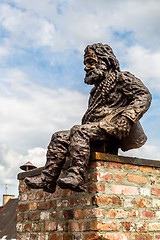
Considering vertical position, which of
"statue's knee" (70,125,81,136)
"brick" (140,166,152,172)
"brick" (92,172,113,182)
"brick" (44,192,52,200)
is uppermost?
"statue's knee" (70,125,81,136)

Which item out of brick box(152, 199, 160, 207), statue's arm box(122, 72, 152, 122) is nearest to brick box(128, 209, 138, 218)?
brick box(152, 199, 160, 207)

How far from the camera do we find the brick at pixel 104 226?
13.4ft

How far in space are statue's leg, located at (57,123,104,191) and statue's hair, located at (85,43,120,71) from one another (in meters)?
0.84

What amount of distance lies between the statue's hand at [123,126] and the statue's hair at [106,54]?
770 millimetres

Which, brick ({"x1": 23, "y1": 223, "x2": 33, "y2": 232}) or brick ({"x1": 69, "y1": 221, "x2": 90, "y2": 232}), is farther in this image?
brick ({"x1": 23, "y1": 223, "x2": 33, "y2": 232})

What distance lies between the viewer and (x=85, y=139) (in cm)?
428

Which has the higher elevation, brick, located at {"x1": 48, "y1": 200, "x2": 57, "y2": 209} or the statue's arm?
the statue's arm

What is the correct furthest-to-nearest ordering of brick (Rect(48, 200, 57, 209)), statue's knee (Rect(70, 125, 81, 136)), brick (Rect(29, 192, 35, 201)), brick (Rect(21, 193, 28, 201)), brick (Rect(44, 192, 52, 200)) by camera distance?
brick (Rect(21, 193, 28, 201))
brick (Rect(29, 192, 35, 201))
brick (Rect(44, 192, 52, 200))
brick (Rect(48, 200, 57, 209))
statue's knee (Rect(70, 125, 81, 136))

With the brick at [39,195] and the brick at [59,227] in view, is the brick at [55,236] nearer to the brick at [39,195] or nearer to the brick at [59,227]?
the brick at [59,227]

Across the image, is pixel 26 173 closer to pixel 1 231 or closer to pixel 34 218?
pixel 34 218

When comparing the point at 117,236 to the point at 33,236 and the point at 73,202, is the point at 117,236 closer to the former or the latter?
the point at 73,202

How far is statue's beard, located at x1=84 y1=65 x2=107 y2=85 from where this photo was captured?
476 cm

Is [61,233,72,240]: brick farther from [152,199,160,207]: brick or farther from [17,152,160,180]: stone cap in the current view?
[152,199,160,207]: brick

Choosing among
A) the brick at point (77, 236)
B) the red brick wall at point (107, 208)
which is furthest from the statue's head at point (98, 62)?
the brick at point (77, 236)
